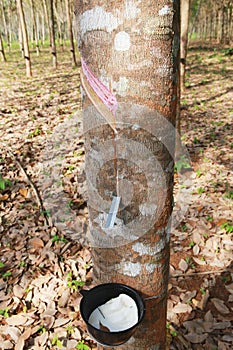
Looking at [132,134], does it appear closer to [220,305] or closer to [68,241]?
[220,305]

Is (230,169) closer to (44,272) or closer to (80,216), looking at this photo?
(80,216)

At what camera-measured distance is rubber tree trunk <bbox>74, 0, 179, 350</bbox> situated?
947 mm

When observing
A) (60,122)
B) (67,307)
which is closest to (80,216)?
(67,307)

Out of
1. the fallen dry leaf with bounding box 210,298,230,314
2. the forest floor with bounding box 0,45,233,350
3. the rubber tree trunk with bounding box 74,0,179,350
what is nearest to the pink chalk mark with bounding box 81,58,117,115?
the rubber tree trunk with bounding box 74,0,179,350

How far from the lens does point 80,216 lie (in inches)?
138

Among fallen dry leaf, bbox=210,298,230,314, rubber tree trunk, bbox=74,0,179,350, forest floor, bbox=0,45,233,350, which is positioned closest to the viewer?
rubber tree trunk, bbox=74,0,179,350

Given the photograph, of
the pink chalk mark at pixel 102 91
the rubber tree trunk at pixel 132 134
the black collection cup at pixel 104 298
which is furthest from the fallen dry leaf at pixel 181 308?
the pink chalk mark at pixel 102 91

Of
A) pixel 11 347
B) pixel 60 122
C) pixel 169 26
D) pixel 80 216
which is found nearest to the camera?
pixel 169 26

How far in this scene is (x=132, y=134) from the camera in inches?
41.6

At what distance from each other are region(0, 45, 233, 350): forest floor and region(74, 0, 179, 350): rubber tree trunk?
48.4 inches

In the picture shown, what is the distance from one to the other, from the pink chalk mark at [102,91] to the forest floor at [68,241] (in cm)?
193

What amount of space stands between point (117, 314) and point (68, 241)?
6.70 ft

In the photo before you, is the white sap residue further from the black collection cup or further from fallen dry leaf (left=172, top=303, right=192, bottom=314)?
fallen dry leaf (left=172, top=303, right=192, bottom=314)

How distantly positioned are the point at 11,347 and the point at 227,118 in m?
6.16
